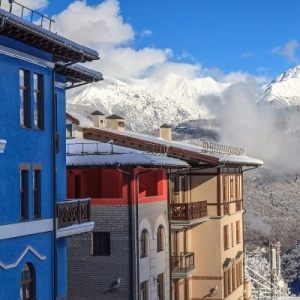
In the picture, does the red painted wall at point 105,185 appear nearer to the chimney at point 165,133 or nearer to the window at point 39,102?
the window at point 39,102

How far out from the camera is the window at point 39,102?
22.0 metres

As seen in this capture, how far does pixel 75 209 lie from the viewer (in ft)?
78.2

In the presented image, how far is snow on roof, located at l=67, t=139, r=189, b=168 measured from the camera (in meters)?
30.3

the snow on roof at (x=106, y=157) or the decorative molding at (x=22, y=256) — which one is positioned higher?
the snow on roof at (x=106, y=157)

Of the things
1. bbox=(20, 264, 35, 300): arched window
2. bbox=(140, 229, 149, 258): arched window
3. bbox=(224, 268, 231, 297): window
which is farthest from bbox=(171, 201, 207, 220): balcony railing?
bbox=(20, 264, 35, 300): arched window

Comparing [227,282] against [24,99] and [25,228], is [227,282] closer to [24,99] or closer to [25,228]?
[25,228]

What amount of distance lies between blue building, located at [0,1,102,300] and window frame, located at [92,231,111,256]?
7.72 m

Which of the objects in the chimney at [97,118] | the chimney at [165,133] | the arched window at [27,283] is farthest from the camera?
the chimney at [165,133]

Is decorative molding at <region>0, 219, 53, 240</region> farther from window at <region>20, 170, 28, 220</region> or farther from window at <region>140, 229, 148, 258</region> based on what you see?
window at <region>140, 229, 148, 258</region>

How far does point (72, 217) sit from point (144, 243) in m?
9.91

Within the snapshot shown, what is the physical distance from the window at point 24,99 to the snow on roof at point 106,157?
910 cm

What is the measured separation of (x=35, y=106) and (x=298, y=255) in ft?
455

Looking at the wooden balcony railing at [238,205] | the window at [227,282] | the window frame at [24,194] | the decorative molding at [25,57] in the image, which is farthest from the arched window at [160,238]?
the window frame at [24,194]

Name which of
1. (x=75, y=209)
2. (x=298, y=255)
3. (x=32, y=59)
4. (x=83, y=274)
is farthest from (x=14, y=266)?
(x=298, y=255)
